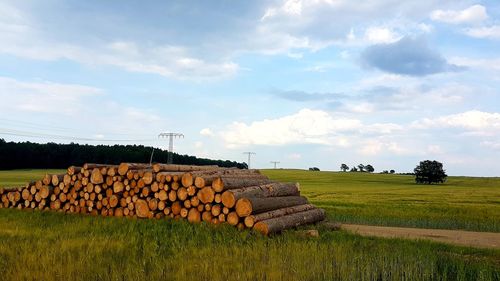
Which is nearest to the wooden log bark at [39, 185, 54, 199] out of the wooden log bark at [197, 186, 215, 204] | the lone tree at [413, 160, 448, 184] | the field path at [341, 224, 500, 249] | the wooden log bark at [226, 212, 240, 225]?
the wooden log bark at [197, 186, 215, 204]

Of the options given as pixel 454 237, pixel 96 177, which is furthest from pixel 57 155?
pixel 454 237

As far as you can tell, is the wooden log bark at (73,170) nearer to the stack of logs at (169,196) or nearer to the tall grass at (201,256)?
the stack of logs at (169,196)

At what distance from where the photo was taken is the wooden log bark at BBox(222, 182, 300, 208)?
543 inches

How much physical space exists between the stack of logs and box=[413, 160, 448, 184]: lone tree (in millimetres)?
76432

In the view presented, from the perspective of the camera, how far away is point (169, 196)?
15125mm

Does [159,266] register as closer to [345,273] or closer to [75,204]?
[345,273]

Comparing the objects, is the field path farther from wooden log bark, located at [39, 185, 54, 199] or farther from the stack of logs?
wooden log bark, located at [39, 185, 54, 199]

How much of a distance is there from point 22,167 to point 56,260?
7951 cm

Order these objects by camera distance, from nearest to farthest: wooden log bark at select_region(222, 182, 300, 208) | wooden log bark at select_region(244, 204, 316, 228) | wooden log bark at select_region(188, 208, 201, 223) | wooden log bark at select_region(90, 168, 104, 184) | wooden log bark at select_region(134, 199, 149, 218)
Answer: wooden log bark at select_region(244, 204, 316, 228) → wooden log bark at select_region(222, 182, 300, 208) → wooden log bark at select_region(188, 208, 201, 223) → wooden log bark at select_region(134, 199, 149, 218) → wooden log bark at select_region(90, 168, 104, 184)

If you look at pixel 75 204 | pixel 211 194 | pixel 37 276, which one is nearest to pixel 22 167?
pixel 75 204

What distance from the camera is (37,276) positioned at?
7.54 meters

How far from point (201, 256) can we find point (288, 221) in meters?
5.82

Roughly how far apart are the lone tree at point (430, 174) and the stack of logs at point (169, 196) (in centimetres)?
7643

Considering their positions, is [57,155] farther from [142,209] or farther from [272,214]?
[272,214]
